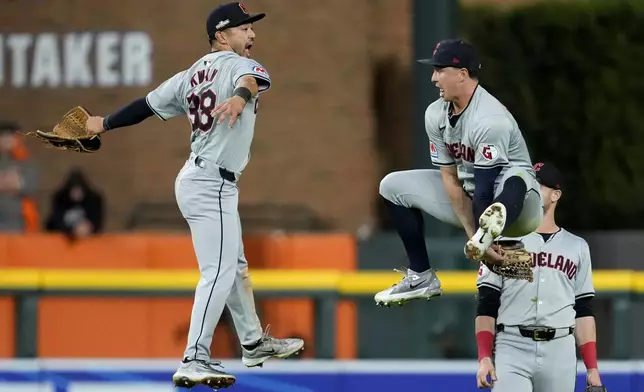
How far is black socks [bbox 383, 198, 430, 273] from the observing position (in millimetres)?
8062

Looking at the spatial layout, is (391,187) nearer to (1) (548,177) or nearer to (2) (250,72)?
(1) (548,177)

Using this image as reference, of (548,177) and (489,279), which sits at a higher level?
(548,177)

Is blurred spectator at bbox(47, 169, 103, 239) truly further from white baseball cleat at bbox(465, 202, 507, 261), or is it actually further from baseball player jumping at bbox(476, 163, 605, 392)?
white baseball cleat at bbox(465, 202, 507, 261)

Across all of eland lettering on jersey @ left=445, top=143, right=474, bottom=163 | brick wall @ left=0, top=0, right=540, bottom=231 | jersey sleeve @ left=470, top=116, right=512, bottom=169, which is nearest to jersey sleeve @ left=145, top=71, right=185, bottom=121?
eland lettering on jersey @ left=445, top=143, right=474, bottom=163

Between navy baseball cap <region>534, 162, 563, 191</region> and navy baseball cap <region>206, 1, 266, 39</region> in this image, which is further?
navy baseball cap <region>534, 162, 563, 191</region>

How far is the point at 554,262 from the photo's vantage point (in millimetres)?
8570

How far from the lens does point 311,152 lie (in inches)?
652

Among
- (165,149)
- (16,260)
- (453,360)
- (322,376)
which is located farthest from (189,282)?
(165,149)

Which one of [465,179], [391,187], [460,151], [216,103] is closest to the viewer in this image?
[216,103]

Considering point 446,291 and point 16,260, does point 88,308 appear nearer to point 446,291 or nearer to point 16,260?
point 16,260

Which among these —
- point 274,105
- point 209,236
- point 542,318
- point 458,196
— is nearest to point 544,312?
point 542,318

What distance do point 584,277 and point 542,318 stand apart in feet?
1.07

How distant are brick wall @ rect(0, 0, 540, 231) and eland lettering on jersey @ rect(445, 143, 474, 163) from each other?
870 cm

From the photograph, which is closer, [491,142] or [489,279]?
[491,142]
